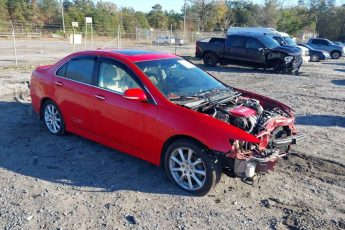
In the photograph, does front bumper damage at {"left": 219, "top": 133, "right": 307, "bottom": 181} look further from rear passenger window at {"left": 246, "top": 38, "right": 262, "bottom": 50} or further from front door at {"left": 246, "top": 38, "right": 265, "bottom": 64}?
rear passenger window at {"left": 246, "top": 38, "right": 262, "bottom": 50}

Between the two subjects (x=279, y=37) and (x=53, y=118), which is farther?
(x=279, y=37)

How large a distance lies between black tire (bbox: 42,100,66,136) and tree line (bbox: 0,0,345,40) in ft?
157

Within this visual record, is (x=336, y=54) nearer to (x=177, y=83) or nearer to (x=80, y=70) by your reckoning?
(x=177, y=83)

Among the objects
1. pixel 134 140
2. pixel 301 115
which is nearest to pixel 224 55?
pixel 301 115

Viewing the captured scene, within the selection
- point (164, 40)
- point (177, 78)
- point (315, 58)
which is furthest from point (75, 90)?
point (164, 40)

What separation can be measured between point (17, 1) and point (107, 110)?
59.4m

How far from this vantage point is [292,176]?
505 cm

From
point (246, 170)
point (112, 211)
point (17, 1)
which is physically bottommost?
point (112, 211)

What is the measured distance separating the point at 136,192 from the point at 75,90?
2.06m

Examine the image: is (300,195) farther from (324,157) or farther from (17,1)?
(17,1)

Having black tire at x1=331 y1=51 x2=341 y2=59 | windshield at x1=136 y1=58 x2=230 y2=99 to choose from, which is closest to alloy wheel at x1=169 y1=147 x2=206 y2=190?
windshield at x1=136 y1=58 x2=230 y2=99

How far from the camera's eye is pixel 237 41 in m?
18.3

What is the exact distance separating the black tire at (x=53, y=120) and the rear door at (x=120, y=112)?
1.03 meters

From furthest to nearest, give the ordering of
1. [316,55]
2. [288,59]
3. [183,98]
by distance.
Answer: [316,55] → [288,59] → [183,98]
